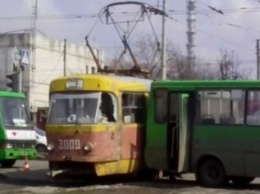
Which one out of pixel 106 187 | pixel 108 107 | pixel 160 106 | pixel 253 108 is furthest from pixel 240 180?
pixel 108 107

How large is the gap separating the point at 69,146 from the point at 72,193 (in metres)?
1.42

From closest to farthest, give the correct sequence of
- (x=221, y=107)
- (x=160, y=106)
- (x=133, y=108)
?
(x=221, y=107) → (x=160, y=106) → (x=133, y=108)

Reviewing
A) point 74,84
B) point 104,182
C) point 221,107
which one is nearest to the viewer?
point 221,107

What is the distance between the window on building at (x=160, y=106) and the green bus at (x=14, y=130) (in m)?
6.75

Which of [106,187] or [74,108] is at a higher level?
[74,108]

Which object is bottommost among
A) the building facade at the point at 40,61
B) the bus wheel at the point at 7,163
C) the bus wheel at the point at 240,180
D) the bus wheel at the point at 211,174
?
the bus wheel at the point at 7,163

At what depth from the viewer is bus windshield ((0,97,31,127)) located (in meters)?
27.4

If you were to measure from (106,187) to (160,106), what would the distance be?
104 inches

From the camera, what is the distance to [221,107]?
2097 cm

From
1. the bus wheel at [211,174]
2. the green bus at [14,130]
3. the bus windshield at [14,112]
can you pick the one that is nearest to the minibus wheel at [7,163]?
the green bus at [14,130]

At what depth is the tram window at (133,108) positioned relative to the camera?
21922 mm

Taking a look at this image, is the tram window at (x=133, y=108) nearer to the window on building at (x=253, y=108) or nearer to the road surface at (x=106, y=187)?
the road surface at (x=106, y=187)

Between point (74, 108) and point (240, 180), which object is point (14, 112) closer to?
point (74, 108)

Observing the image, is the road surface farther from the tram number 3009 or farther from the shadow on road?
the tram number 3009
